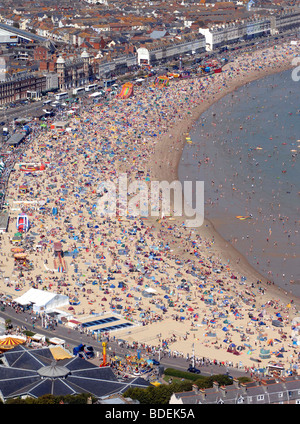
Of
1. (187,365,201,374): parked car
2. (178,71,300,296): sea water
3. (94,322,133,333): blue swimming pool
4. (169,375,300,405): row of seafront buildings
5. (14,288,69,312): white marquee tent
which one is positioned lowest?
Result: (178,71,300,296): sea water

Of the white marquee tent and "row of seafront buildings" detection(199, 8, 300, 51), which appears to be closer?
the white marquee tent

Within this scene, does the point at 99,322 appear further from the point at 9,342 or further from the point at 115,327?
the point at 9,342

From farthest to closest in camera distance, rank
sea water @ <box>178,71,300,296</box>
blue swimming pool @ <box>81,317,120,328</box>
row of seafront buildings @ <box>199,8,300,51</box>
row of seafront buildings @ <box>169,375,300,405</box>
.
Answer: row of seafront buildings @ <box>199,8,300,51</box> < sea water @ <box>178,71,300,296</box> < blue swimming pool @ <box>81,317,120,328</box> < row of seafront buildings @ <box>169,375,300,405</box>

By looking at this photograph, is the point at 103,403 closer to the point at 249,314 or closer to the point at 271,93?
the point at 249,314

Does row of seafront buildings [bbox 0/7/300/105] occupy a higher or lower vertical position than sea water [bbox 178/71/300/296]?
higher

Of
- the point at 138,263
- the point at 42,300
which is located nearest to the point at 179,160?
the point at 138,263

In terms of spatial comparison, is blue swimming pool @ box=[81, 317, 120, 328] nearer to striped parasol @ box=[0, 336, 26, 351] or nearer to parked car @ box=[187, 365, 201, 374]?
striped parasol @ box=[0, 336, 26, 351]

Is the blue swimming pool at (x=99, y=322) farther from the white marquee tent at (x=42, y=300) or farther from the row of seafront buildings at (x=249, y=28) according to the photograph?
the row of seafront buildings at (x=249, y=28)

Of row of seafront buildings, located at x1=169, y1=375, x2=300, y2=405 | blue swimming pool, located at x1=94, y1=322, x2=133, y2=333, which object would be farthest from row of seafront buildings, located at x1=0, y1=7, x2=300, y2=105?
row of seafront buildings, located at x1=169, y1=375, x2=300, y2=405
